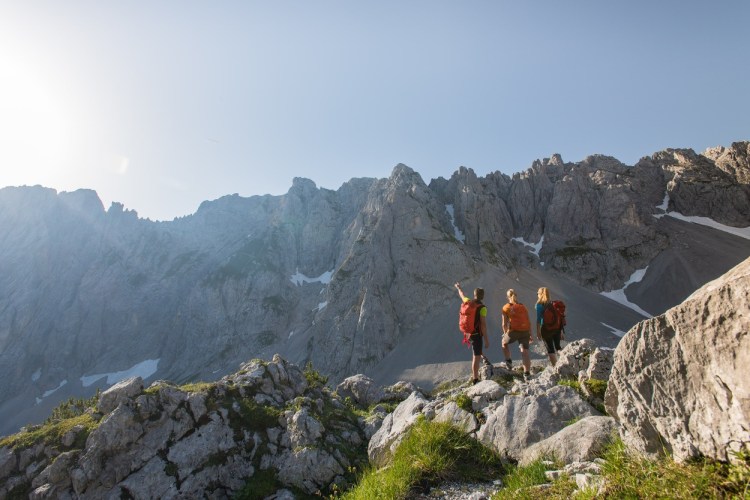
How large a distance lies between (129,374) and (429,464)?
547 feet

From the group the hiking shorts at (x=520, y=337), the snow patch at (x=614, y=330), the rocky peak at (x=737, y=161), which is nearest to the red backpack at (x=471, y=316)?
the hiking shorts at (x=520, y=337)

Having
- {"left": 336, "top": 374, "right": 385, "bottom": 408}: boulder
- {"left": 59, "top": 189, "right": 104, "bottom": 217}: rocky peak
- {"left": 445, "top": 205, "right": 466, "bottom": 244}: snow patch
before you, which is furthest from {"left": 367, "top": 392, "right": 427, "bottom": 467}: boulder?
{"left": 59, "top": 189, "right": 104, "bottom": 217}: rocky peak

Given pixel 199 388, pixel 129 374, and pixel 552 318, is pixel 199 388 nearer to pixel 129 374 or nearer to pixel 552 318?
pixel 552 318

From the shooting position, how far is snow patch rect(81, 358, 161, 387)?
454ft

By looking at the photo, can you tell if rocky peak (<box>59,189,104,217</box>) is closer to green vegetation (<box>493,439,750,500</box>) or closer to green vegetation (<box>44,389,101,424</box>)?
green vegetation (<box>44,389,101,424</box>)

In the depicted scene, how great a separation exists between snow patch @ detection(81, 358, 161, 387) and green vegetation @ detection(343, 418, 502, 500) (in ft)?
512

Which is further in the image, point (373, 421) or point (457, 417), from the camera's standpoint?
point (373, 421)

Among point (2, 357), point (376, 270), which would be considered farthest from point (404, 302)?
point (2, 357)

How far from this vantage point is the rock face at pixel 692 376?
12.5 ft

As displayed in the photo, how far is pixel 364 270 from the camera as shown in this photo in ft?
413

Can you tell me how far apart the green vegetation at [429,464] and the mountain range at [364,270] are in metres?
84.6

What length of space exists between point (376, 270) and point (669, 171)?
126080mm

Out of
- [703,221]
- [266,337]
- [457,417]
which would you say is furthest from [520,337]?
[703,221]

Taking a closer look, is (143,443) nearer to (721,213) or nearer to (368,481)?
(368,481)
